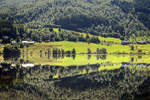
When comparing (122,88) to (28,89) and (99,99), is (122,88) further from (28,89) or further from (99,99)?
(28,89)

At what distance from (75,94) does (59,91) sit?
10.2ft

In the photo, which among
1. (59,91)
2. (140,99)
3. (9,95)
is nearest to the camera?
(140,99)

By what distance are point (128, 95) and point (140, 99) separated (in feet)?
13.0

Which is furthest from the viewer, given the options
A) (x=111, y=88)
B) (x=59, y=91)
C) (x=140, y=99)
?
(x=111, y=88)

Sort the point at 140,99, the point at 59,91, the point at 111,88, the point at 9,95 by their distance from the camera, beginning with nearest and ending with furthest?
the point at 140,99
the point at 9,95
the point at 59,91
the point at 111,88

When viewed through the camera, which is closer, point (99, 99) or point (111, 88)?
point (99, 99)

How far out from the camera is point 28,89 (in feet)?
142

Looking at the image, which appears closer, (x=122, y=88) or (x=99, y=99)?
(x=99, y=99)

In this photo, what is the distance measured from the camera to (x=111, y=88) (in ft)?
146

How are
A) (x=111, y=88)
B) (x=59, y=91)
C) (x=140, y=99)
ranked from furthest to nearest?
(x=111, y=88) < (x=59, y=91) < (x=140, y=99)

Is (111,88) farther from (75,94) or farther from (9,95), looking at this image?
(9,95)

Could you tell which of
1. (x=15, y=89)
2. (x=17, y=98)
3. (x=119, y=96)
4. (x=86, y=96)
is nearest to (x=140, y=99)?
(x=119, y=96)

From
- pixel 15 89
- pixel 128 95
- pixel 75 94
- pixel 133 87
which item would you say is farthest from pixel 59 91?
pixel 133 87

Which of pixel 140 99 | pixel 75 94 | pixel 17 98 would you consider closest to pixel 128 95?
pixel 140 99
